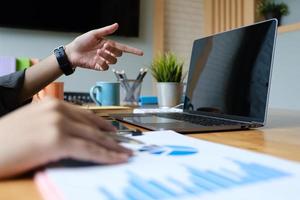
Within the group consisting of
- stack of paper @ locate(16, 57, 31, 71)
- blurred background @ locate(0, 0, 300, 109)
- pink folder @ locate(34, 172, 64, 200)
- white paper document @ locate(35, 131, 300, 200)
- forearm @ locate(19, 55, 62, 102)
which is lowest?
pink folder @ locate(34, 172, 64, 200)

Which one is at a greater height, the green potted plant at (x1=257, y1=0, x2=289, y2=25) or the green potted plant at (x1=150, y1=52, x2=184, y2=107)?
the green potted plant at (x1=257, y1=0, x2=289, y2=25)

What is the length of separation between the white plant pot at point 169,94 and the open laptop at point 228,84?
0.22 m

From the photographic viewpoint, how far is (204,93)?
3.03 feet

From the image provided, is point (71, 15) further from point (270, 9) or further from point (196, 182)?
point (196, 182)

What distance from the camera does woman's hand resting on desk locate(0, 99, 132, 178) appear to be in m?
0.31

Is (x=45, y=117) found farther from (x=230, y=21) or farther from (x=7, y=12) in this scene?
A: (x=230, y=21)

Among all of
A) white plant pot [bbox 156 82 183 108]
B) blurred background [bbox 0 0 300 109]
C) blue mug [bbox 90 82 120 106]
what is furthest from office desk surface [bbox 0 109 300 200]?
blurred background [bbox 0 0 300 109]

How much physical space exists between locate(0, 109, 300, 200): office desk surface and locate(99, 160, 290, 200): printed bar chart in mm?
78

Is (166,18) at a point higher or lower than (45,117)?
higher

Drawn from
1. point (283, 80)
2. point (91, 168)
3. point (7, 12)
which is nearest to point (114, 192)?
point (91, 168)

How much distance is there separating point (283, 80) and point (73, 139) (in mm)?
2069

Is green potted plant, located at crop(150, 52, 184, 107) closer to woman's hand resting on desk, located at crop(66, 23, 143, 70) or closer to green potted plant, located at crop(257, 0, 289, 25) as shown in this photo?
woman's hand resting on desk, located at crop(66, 23, 143, 70)

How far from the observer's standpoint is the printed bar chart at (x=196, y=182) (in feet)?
0.86

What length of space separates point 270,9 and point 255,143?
217 centimetres
